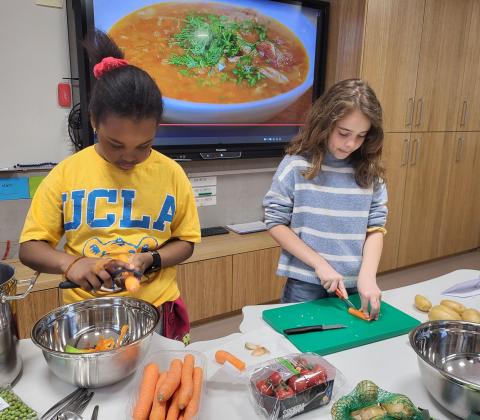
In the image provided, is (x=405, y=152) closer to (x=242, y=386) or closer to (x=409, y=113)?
(x=409, y=113)

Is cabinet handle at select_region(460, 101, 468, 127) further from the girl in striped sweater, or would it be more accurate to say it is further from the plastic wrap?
the plastic wrap

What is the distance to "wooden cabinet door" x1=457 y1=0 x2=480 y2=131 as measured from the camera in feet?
10.8

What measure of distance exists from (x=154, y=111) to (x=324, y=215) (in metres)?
0.69

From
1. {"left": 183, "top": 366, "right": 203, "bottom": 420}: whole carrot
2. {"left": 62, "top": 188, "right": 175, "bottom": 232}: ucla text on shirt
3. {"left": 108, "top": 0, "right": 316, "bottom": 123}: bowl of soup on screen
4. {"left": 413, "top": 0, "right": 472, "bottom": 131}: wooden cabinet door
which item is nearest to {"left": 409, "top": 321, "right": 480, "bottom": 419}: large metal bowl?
{"left": 183, "top": 366, "right": 203, "bottom": 420}: whole carrot

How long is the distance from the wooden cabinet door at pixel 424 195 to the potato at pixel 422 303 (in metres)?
2.18

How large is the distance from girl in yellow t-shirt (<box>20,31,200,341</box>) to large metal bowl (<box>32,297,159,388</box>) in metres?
0.08

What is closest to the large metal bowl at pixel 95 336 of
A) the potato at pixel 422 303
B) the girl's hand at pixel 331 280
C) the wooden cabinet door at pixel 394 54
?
the girl's hand at pixel 331 280

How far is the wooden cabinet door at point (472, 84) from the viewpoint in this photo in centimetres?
329

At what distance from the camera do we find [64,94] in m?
2.27

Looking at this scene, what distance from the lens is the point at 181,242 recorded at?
1201mm

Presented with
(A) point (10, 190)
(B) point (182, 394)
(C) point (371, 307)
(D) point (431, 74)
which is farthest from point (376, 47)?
(B) point (182, 394)

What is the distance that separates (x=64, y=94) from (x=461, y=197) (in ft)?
10.9

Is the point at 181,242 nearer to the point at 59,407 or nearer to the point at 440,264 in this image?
the point at 59,407

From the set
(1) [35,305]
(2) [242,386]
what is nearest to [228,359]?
(2) [242,386]
